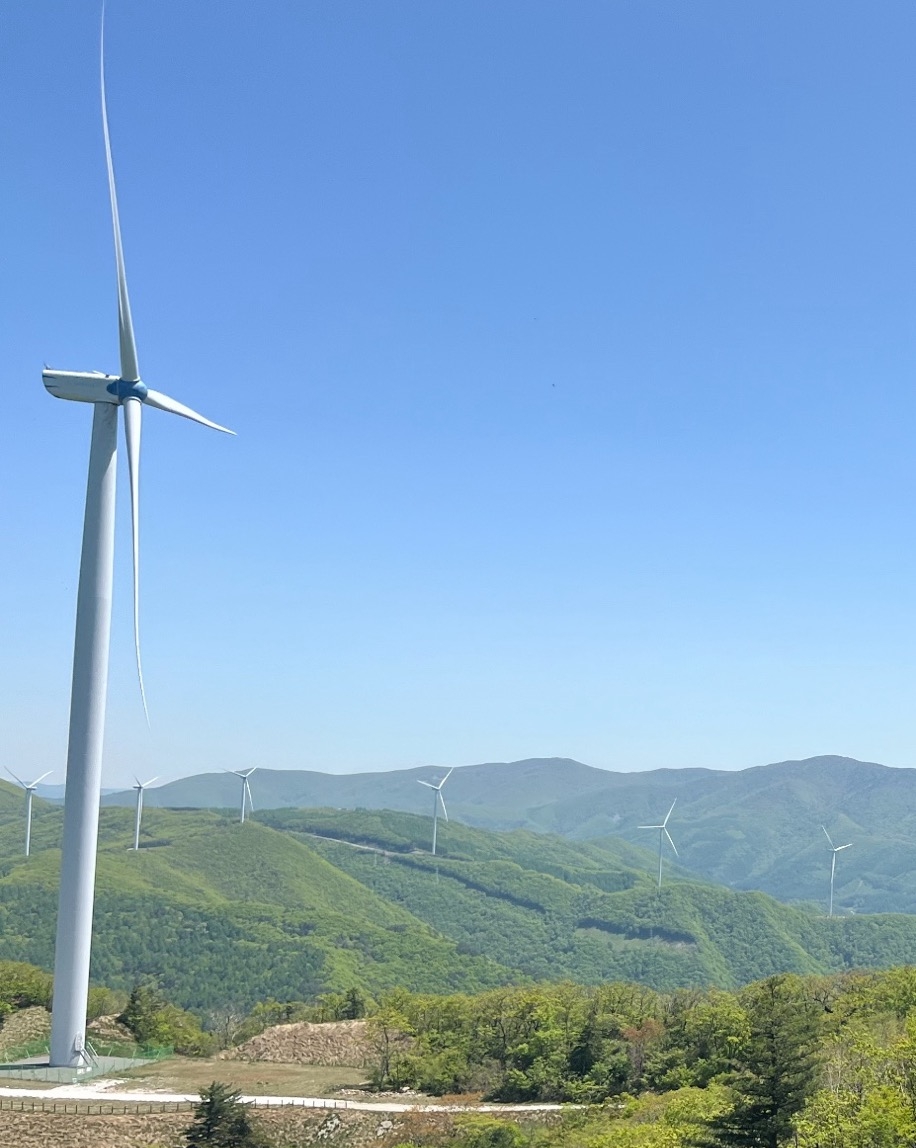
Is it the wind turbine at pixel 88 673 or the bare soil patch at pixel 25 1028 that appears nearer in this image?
the wind turbine at pixel 88 673

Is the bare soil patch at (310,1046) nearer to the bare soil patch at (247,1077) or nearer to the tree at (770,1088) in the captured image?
the bare soil patch at (247,1077)

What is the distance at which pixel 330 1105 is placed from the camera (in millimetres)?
57250

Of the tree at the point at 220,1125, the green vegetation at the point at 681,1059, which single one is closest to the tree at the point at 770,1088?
the green vegetation at the point at 681,1059

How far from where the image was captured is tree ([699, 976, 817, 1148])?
41.5 meters

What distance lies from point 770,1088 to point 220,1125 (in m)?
24.1

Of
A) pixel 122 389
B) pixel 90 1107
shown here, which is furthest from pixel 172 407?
pixel 90 1107

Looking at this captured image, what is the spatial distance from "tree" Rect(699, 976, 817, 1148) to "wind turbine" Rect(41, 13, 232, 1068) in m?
33.0

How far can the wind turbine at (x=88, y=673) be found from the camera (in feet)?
196

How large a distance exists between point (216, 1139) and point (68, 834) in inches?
692

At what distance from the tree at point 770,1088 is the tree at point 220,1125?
20829 millimetres

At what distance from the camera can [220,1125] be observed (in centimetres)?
5050

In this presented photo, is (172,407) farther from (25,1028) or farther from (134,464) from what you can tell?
(25,1028)

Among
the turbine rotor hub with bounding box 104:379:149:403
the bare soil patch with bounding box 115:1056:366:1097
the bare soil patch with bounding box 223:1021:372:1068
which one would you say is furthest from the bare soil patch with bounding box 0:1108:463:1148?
the turbine rotor hub with bounding box 104:379:149:403

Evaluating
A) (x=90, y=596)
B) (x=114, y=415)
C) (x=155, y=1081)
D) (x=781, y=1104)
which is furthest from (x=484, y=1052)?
(x=114, y=415)
